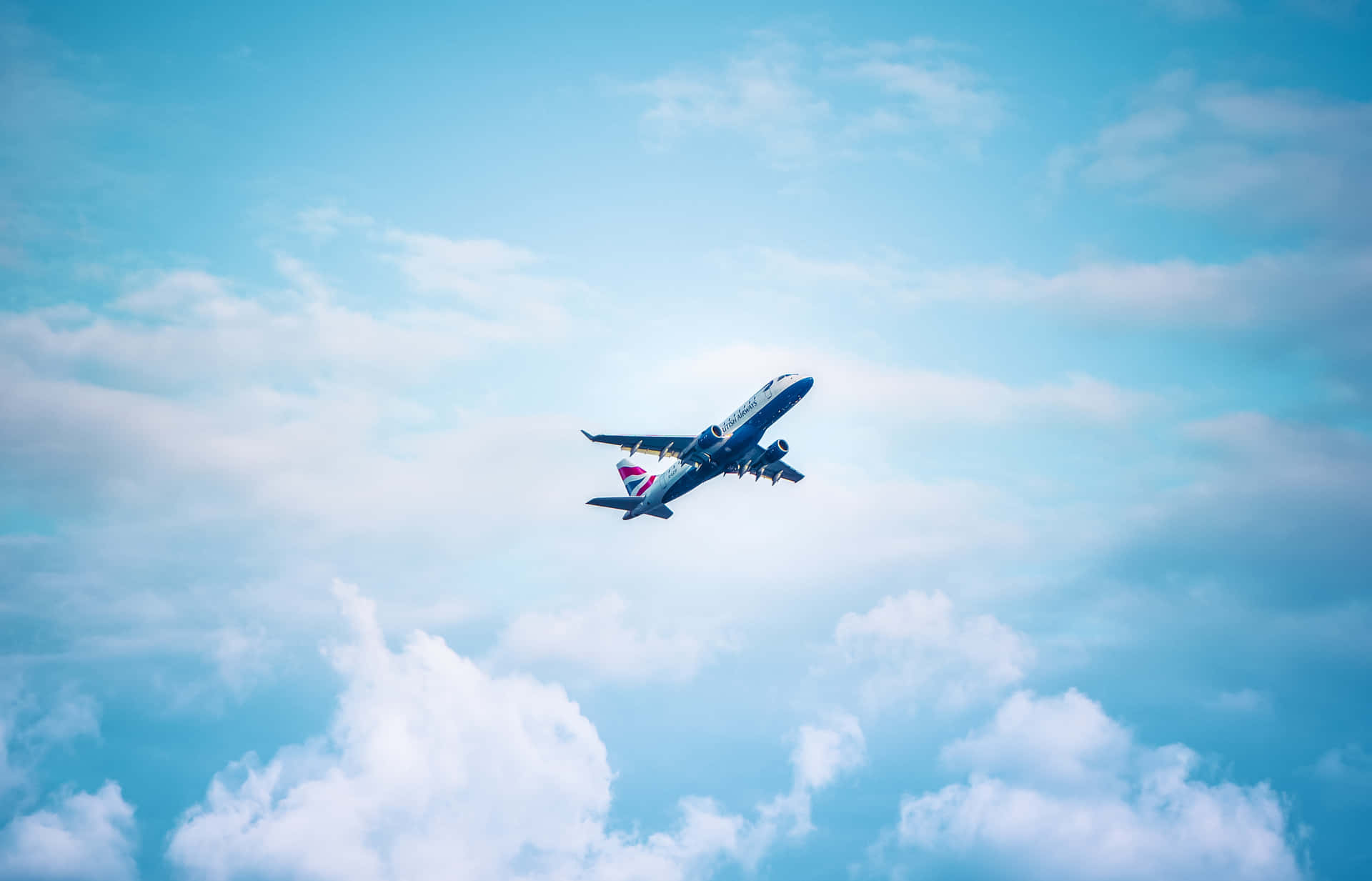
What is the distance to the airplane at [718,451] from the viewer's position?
95750 mm

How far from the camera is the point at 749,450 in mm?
103000

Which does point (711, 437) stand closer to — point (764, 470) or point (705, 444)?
point (705, 444)

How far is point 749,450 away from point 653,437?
9.57 metres

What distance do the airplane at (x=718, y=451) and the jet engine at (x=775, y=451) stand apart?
0.23ft

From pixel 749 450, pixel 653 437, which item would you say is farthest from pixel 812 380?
pixel 653 437

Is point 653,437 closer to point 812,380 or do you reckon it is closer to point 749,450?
point 749,450

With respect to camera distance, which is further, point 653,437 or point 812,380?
point 653,437

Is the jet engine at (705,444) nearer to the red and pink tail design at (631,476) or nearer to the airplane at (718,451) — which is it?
the airplane at (718,451)

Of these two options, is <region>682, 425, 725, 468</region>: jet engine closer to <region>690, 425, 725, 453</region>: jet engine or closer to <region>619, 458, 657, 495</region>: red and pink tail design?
<region>690, 425, 725, 453</region>: jet engine

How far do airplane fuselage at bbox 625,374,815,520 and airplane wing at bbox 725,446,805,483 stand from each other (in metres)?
0.87

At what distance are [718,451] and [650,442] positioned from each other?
836cm

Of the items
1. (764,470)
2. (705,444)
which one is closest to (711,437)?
(705,444)

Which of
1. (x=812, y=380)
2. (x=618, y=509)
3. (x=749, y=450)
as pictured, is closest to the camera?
(x=812, y=380)

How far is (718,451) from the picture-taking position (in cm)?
9925
